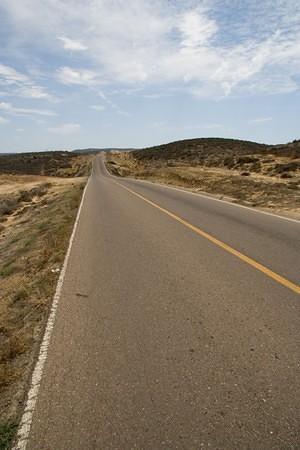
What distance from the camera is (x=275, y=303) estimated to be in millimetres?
4637

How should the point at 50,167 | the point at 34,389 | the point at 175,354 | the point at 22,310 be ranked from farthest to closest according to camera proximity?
the point at 50,167, the point at 22,310, the point at 175,354, the point at 34,389

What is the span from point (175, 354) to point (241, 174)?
33473 mm

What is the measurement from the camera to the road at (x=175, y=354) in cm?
260

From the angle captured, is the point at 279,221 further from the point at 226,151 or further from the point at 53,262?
the point at 226,151

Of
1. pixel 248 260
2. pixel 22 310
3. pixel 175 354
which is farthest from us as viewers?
pixel 248 260

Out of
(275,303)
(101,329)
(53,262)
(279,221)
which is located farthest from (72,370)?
(279,221)

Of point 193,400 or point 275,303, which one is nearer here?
point 193,400

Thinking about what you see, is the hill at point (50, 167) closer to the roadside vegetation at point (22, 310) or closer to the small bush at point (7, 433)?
the roadside vegetation at point (22, 310)

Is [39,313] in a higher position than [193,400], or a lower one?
lower

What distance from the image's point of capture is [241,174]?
35.2 m

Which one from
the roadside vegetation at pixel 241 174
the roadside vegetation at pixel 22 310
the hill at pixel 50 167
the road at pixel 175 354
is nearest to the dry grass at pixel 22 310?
the roadside vegetation at pixel 22 310

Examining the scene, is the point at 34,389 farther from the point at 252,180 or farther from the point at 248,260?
the point at 252,180

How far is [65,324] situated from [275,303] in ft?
9.06

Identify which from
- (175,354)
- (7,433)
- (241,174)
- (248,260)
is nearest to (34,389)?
(7,433)
